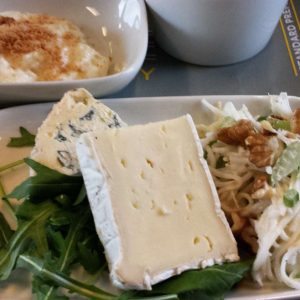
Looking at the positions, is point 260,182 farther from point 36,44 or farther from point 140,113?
point 36,44

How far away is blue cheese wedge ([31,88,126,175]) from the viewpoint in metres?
1.20

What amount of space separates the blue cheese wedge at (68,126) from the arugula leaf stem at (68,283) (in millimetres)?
245

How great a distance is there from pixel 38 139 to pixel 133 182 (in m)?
0.28

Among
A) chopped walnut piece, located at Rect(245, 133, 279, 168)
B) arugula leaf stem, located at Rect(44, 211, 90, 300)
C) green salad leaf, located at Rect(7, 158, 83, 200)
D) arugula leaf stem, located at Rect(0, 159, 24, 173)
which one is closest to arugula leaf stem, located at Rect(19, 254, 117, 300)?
arugula leaf stem, located at Rect(44, 211, 90, 300)

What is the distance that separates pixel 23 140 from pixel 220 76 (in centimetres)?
68

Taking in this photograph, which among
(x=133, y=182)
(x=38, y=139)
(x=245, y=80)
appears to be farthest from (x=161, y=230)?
(x=245, y=80)

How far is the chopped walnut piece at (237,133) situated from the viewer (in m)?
1.23

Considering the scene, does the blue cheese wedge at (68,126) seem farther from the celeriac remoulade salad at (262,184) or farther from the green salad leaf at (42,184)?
the celeriac remoulade salad at (262,184)

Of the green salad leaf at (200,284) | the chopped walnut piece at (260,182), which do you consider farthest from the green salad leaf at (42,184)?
the chopped walnut piece at (260,182)

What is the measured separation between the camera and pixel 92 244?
112 centimetres

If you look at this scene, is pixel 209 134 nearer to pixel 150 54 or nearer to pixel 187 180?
pixel 187 180

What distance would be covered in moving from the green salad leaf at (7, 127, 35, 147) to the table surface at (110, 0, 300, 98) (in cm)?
33

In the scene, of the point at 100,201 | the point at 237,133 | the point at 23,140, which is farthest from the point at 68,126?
the point at 237,133

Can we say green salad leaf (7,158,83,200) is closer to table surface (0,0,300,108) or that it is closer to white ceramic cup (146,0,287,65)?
table surface (0,0,300,108)
